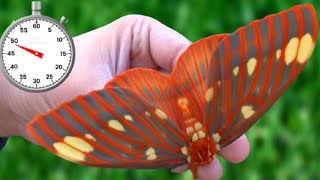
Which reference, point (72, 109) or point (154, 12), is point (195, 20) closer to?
point (154, 12)

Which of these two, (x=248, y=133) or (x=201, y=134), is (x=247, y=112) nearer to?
(x=201, y=134)

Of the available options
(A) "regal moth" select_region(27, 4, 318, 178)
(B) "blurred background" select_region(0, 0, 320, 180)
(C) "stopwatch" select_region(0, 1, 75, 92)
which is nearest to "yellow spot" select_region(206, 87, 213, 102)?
(A) "regal moth" select_region(27, 4, 318, 178)

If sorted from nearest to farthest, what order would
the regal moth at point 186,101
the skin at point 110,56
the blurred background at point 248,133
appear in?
the regal moth at point 186,101 < the skin at point 110,56 < the blurred background at point 248,133

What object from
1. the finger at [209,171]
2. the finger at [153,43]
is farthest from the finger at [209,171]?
the finger at [153,43]

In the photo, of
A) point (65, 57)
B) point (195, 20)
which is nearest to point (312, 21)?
point (65, 57)

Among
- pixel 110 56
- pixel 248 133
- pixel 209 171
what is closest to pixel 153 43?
pixel 110 56

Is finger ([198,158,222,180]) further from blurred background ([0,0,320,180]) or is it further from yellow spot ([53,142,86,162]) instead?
blurred background ([0,0,320,180])

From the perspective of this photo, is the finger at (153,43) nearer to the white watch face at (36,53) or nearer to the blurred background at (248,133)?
the white watch face at (36,53)
